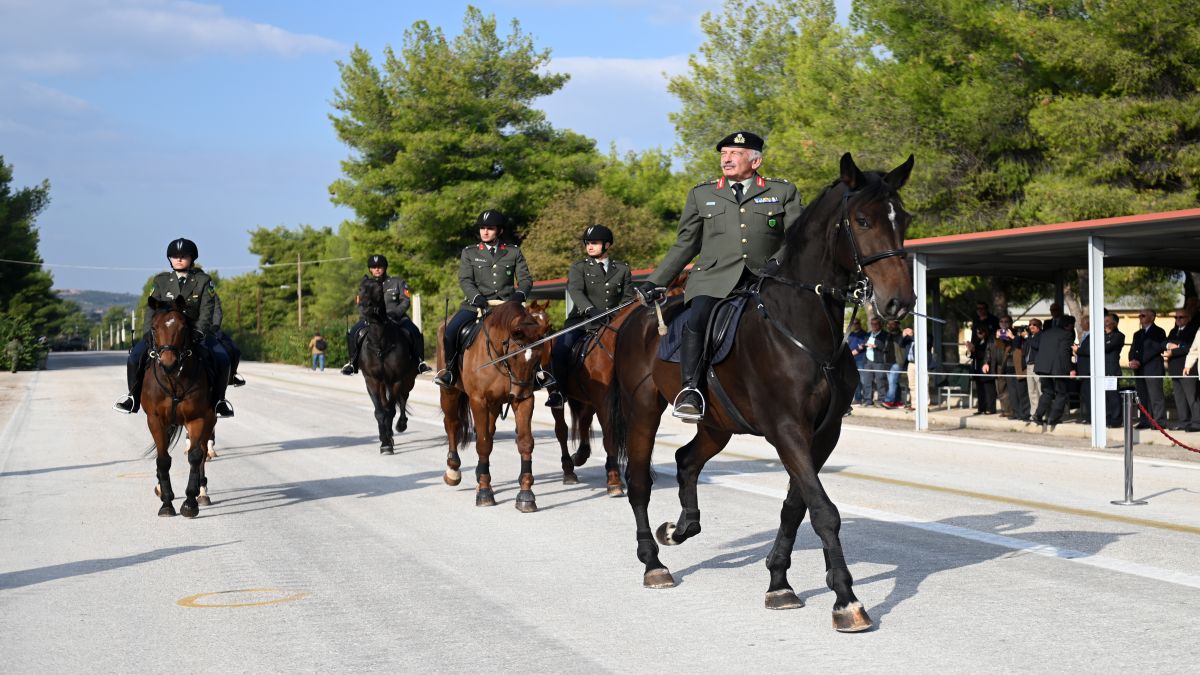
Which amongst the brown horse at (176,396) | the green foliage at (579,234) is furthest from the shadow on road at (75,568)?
the green foliage at (579,234)

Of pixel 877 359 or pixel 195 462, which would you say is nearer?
pixel 195 462

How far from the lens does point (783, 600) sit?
7160 mm

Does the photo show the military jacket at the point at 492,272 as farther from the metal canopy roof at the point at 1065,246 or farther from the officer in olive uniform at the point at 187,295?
the metal canopy roof at the point at 1065,246

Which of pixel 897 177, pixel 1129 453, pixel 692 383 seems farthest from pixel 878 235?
pixel 1129 453

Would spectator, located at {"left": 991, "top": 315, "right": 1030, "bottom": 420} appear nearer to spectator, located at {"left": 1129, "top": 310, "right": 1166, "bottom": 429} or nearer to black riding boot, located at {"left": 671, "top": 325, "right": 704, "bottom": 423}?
spectator, located at {"left": 1129, "top": 310, "right": 1166, "bottom": 429}

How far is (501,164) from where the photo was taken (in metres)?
60.1

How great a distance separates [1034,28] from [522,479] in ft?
67.7

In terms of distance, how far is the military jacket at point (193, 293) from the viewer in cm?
1246

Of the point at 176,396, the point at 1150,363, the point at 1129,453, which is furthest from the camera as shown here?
the point at 1150,363

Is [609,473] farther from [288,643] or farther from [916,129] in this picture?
[916,129]

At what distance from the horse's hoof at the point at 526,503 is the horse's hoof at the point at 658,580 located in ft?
12.2

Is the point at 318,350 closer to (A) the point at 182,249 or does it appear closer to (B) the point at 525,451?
(A) the point at 182,249

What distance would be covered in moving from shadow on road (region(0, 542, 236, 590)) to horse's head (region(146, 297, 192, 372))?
90.0 inches

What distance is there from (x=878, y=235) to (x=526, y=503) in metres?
5.73
